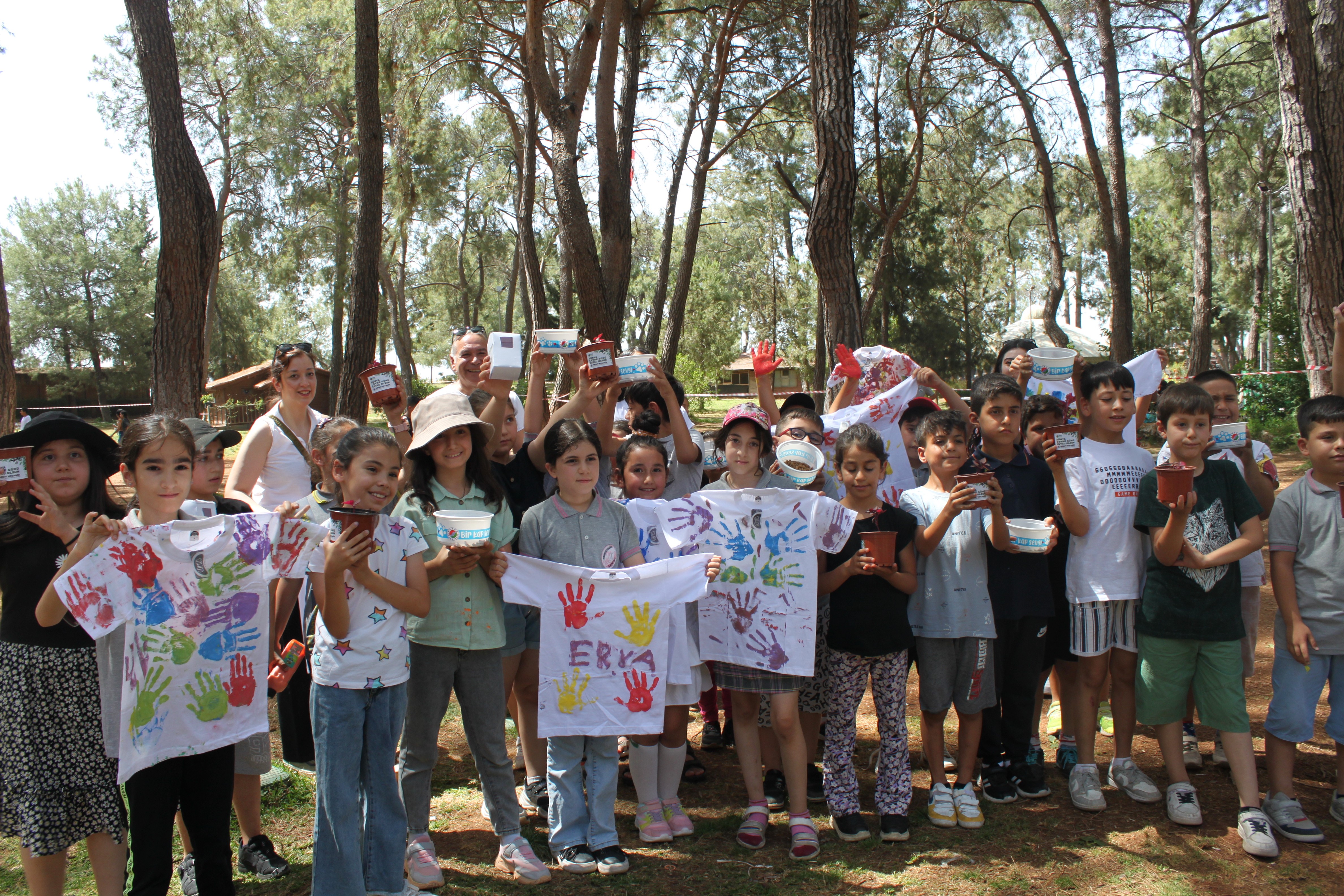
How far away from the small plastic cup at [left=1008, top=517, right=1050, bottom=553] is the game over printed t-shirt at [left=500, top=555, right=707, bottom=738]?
4.80ft

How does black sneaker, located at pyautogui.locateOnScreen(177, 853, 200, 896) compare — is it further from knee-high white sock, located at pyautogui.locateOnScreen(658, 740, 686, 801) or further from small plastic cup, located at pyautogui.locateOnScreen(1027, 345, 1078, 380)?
small plastic cup, located at pyautogui.locateOnScreen(1027, 345, 1078, 380)

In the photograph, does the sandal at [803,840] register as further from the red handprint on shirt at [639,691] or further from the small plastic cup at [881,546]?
the small plastic cup at [881,546]

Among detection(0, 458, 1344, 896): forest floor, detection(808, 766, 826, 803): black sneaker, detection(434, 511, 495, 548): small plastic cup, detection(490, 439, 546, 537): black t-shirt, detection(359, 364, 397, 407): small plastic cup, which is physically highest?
detection(359, 364, 397, 407): small plastic cup

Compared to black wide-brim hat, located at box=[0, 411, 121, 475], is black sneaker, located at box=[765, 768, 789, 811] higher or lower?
lower

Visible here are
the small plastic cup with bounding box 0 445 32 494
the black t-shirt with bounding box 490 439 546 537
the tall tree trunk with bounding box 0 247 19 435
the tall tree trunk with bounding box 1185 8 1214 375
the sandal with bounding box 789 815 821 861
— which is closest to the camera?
the small plastic cup with bounding box 0 445 32 494

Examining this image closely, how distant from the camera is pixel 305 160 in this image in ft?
85.2

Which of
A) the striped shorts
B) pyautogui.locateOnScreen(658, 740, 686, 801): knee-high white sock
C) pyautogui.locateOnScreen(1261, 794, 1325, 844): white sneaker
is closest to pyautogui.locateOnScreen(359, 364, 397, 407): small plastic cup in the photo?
pyautogui.locateOnScreen(658, 740, 686, 801): knee-high white sock

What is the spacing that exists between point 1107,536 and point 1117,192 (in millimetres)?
14789

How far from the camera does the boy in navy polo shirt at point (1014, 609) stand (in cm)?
422

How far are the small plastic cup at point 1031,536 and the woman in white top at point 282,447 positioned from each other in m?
3.58

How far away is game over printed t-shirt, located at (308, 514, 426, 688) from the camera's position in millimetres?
3201

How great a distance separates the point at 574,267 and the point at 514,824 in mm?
6874

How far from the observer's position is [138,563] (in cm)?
300

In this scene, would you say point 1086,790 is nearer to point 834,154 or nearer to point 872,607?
point 872,607
